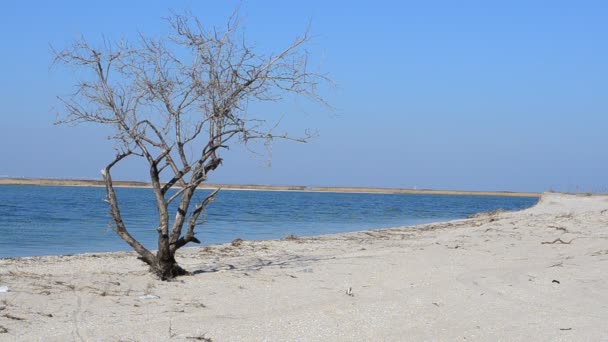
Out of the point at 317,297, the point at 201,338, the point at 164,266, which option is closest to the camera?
the point at 201,338

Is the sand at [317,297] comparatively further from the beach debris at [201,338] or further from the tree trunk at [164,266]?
the tree trunk at [164,266]

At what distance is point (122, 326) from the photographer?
257 inches

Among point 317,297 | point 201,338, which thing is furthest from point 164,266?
point 201,338

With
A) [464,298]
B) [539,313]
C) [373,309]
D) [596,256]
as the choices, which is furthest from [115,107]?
[596,256]

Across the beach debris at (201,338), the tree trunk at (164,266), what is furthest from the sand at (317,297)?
the tree trunk at (164,266)

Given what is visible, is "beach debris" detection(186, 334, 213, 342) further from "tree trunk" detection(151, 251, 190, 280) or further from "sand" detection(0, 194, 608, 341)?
"tree trunk" detection(151, 251, 190, 280)

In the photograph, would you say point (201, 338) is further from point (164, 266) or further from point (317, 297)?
point (164, 266)

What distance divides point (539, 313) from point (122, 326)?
4.40m

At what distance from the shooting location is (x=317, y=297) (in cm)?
846

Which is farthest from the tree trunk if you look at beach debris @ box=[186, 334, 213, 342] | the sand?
beach debris @ box=[186, 334, 213, 342]

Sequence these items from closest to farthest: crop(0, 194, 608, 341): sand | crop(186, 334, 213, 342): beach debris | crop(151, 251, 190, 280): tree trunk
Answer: crop(186, 334, 213, 342): beach debris
crop(0, 194, 608, 341): sand
crop(151, 251, 190, 280): tree trunk

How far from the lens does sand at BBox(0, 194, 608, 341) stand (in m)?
6.67

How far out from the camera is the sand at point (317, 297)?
6672 mm

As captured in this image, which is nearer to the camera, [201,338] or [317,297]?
[201,338]
